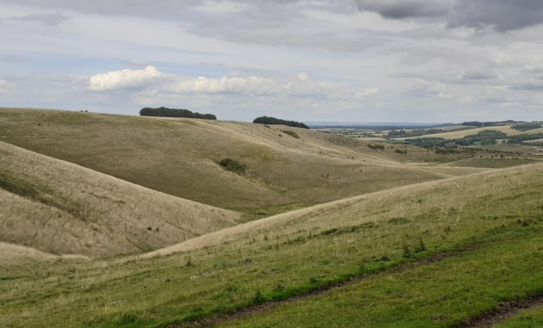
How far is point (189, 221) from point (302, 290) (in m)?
35.4

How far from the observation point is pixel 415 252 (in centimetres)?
2111

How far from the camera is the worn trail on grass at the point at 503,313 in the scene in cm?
1327

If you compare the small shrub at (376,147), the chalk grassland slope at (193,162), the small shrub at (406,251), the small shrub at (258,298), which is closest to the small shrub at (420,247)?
the small shrub at (406,251)

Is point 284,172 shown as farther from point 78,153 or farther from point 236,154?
point 78,153

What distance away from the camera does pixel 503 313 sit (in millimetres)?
13914

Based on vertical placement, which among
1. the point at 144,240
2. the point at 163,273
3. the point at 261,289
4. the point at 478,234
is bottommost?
the point at 144,240

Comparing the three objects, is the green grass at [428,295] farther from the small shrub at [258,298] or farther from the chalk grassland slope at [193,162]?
the chalk grassland slope at [193,162]

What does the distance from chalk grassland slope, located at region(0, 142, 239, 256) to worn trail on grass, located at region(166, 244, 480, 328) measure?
27.0 meters

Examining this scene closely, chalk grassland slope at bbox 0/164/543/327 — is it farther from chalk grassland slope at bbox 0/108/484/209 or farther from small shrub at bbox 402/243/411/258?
chalk grassland slope at bbox 0/108/484/209

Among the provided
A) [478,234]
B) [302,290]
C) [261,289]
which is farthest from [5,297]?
[478,234]

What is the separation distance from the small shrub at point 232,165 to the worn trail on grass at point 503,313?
230 ft

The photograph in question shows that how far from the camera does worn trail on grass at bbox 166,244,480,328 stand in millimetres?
15852

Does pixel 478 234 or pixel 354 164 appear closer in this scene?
pixel 478 234

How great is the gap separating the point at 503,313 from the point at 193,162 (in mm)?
71910
